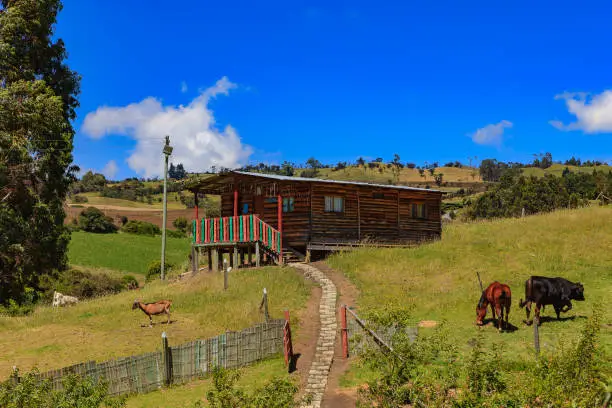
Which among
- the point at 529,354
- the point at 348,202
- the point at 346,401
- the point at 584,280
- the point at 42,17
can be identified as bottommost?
the point at 346,401

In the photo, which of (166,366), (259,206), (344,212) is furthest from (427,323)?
(259,206)

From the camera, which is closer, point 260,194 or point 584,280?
point 584,280

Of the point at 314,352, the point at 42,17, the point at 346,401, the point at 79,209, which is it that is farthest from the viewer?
the point at 79,209

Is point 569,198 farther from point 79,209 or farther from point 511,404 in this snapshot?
point 79,209

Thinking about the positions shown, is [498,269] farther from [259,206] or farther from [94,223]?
[94,223]

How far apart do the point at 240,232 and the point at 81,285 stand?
20.2 metres

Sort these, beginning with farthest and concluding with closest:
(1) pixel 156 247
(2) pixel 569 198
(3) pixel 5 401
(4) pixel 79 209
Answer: (4) pixel 79 209, (1) pixel 156 247, (2) pixel 569 198, (3) pixel 5 401

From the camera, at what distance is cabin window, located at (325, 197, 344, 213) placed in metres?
31.9

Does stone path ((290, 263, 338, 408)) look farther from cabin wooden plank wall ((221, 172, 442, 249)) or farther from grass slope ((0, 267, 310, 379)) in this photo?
cabin wooden plank wall ((221, 172, 442, 249))

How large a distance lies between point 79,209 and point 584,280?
8294cm

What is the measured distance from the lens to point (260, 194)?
33281 millimetres

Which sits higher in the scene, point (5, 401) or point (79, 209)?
point (79, 209)

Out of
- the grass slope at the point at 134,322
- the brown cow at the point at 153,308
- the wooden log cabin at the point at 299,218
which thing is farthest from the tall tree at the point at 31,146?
the brown cow at the point at 153,308

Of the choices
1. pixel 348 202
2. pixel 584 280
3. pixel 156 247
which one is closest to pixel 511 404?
pixel 584 280
